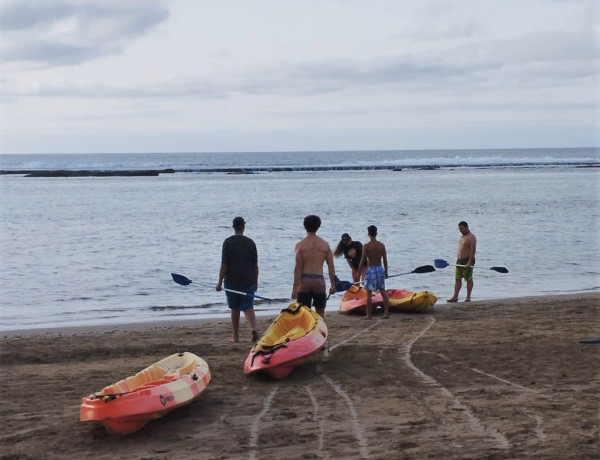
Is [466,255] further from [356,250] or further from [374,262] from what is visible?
[374,262]

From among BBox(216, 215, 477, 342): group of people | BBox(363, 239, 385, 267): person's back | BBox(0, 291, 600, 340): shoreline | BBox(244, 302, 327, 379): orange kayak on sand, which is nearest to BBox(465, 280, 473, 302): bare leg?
BBox(0, 291, 600, 340): shoreline

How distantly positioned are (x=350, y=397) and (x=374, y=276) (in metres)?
5.28

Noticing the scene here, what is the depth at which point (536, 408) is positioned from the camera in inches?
284

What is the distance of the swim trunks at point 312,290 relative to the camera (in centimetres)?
1027

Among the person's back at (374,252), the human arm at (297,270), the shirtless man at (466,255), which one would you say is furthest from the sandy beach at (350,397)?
the shirtless man at (466,255)

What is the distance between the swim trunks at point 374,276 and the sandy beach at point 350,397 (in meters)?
0.92

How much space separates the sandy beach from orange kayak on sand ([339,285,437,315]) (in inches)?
67.1

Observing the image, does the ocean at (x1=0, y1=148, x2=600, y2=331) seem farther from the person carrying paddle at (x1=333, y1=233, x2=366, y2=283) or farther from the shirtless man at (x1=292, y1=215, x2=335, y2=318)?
the shirtless man at (x1=292, y1=215, x2=335, y2=318)

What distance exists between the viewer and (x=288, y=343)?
8828mm

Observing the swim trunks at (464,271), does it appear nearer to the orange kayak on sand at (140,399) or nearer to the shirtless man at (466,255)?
the shirtless man at (466,255)

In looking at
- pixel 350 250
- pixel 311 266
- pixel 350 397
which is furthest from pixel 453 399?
pixel 350 250

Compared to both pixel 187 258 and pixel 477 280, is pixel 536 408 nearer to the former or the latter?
pixel 477 280

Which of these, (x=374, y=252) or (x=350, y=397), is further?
(x=374, y=252)

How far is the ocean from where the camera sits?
17.0 meters
